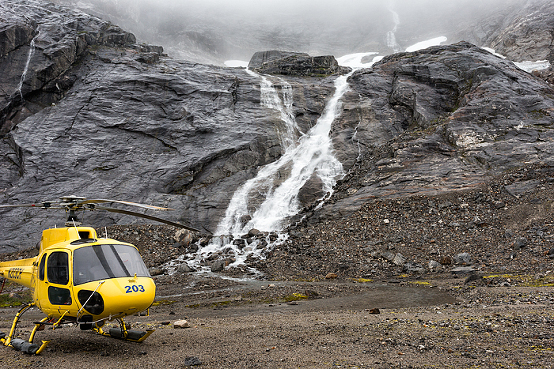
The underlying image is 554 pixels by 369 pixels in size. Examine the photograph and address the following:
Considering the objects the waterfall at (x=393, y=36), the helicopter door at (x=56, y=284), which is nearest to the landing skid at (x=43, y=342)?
the helicopter door at (x=56, y=284)

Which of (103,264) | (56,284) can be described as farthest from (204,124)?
(103,264)

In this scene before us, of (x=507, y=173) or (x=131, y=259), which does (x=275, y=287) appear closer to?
(x=131, y=259)

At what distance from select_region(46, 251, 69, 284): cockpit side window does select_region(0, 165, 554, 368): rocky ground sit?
4.78 feet

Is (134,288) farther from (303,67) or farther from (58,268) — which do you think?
(303,67)

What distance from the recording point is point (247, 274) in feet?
58.1

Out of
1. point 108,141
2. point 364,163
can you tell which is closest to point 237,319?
point 364,163

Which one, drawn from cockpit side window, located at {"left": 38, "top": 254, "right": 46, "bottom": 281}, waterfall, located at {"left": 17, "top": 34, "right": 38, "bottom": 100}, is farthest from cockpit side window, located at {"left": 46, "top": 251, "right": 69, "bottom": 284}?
waterfall, located at {"left": 17, "top": 34, "right": 38, "bottom": 100}

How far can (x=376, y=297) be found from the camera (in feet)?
40.3

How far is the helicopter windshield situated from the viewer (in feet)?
21.3

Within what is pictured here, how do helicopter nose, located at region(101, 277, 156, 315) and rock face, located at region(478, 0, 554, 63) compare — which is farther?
rock face, located at region(478, 0, 554, 63)

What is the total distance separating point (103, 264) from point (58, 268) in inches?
41.9

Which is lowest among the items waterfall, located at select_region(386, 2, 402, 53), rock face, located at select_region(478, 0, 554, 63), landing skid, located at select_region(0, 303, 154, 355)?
landing skid, located at select_region(0, 303, 154, 355)

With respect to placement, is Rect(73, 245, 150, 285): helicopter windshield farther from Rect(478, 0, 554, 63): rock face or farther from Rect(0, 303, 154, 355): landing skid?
Rect(478, 0, 554, 63): rock face

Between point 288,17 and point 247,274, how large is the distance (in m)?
103
